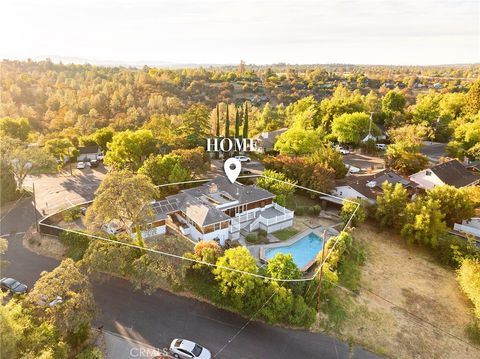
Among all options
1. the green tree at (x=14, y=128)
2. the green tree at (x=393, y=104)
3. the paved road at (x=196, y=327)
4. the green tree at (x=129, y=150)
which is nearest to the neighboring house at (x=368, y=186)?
the paved road at (x=196, y=327)

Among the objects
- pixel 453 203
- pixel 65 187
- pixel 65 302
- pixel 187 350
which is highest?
pixel 453 203

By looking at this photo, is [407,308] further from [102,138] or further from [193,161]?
[102,138]

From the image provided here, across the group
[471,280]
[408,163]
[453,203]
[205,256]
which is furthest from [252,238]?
[408,163]

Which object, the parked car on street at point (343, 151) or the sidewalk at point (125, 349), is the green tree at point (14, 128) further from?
the parked car on street at point (343, 151)

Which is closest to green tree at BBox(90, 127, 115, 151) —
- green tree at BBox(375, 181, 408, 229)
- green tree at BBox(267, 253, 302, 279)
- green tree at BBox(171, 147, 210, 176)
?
green tree at BBox(171, 147, 210, 176)

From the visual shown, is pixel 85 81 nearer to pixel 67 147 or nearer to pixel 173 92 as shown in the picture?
pixel 173 92

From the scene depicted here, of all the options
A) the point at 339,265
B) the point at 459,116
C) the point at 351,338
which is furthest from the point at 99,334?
the point at 459,116

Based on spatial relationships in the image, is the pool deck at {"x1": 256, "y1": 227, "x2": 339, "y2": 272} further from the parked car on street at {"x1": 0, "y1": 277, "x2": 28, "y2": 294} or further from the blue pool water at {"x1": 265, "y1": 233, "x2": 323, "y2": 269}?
the parked car on street at {"x1": 0, "y1": 277, "x2": 28, "y2": 294}
